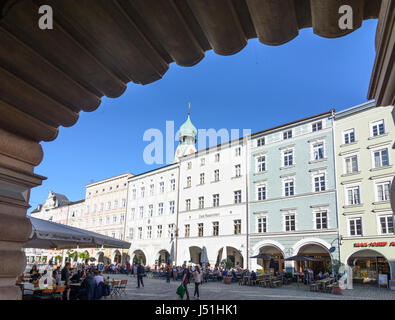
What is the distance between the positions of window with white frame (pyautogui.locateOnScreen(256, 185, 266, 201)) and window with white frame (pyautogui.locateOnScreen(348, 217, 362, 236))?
8927 millimetres

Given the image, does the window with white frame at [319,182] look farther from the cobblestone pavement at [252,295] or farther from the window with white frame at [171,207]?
the window with white frame at [171,207]

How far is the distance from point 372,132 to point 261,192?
39.3 feet

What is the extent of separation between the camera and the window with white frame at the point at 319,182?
30781 mm

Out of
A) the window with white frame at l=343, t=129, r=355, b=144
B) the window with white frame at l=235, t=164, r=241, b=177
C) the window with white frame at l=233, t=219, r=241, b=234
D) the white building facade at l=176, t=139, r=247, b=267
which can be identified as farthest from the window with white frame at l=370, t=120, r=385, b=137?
the window with white frame at l=233, t=219, r=241, b=234

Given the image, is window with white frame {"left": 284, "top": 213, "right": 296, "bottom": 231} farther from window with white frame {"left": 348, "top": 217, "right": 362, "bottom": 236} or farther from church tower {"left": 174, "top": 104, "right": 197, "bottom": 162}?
church tower {"left": 174, "top": 104, "right": 197, "bottom": 162}

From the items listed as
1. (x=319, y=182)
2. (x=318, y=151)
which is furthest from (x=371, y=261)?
(x=318, y=151)

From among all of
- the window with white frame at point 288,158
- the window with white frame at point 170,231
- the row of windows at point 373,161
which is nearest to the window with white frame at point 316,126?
the window with white frame at point 288,158

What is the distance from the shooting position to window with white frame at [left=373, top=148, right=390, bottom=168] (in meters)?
27.2

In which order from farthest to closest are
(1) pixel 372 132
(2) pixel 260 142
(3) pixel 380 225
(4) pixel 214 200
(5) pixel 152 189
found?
(5) pixel 152 189, (4) pixel 214 200, (2) pixel 260 142, (1) pixel 372 132, (3) pixel 380 225

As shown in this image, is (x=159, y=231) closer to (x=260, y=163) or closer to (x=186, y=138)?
(x=260, y=163)

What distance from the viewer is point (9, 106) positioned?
3.47 m

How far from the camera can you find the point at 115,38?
2.98m
